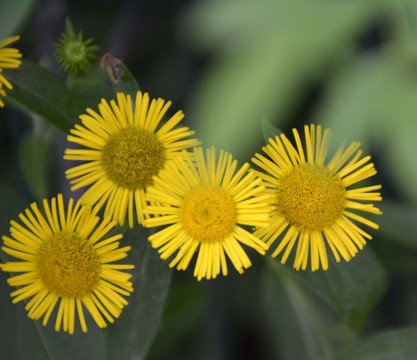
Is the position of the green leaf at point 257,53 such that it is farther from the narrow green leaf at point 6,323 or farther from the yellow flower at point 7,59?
the narrow green leaf at point 6,323

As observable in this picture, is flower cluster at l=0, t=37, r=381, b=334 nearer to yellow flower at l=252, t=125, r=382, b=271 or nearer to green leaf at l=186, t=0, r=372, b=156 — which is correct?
yellow flower at l=252, t=125, r=382, b=271

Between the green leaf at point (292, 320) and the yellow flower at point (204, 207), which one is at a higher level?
the yellow flower at point (204, 207)

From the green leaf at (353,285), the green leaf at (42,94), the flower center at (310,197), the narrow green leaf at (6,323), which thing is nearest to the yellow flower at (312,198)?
the flower center at (310,197)

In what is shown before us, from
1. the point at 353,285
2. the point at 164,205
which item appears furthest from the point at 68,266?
the point at 353,285

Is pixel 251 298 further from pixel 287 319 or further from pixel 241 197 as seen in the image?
pixel 241 197

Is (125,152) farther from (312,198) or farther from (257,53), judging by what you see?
(257,53)

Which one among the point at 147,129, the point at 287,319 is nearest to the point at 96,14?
the point at 147,129
